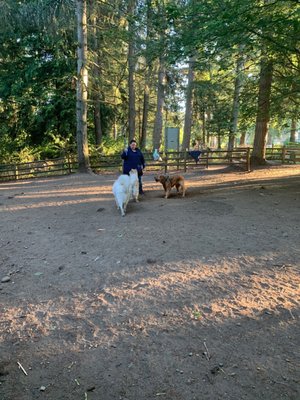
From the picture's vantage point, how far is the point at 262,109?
12.4 m

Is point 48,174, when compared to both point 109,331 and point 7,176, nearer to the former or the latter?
point 7,176

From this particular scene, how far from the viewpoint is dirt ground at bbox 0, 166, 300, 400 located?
9.36ft

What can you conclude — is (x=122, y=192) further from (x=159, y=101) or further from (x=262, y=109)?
(x=159, y=101)

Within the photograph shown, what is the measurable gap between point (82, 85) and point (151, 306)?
41.8 feet

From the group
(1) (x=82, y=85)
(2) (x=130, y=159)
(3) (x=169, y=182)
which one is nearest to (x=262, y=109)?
(3) (x=169, y=182)

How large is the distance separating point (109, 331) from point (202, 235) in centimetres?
342

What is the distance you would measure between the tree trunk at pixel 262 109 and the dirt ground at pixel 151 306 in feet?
19.7

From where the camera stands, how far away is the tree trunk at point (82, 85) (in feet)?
44.4

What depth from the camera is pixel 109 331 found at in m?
3.54

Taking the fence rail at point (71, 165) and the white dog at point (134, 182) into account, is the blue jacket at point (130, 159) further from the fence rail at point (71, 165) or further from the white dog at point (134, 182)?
the fence rail at point (71, 165)

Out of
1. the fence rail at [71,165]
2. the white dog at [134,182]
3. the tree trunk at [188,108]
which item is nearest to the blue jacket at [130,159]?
the white dog at [134,182]

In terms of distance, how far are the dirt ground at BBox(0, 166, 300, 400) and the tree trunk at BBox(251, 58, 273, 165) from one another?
599cm

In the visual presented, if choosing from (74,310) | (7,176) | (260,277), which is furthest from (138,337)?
(7,176)

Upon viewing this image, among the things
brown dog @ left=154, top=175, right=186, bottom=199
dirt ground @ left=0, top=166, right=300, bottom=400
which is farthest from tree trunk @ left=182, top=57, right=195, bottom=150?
dirt ground @ left=0, top=166, right=300, bottom=400
